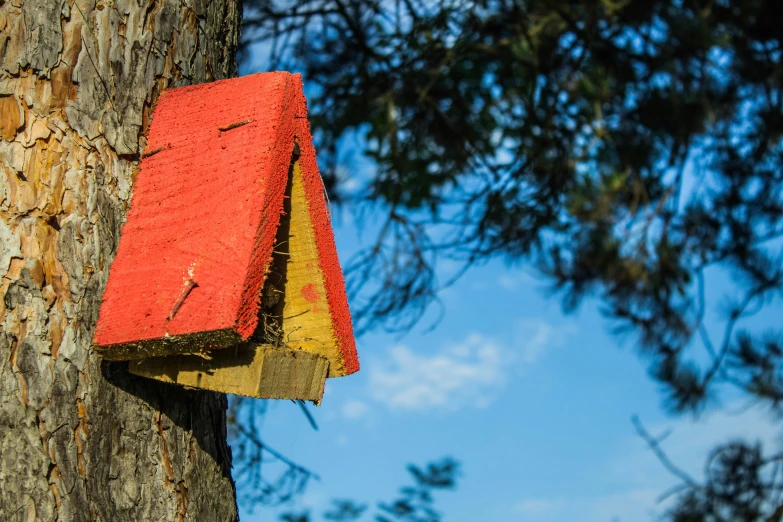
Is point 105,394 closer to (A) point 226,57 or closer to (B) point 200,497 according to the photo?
(B) point 200,497

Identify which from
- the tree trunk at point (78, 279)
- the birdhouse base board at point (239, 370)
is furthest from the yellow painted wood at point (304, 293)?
the tree trunk at point (78, 279)

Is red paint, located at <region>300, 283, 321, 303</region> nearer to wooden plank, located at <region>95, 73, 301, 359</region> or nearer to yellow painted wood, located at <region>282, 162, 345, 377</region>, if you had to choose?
yellow painted wood, located at <region>282, 162, 345, 377</region>

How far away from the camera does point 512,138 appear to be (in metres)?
4.75

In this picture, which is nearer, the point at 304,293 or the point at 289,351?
the point at 289,351

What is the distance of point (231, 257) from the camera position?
1.30 m

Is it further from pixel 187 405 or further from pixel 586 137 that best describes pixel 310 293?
pixel 586 137

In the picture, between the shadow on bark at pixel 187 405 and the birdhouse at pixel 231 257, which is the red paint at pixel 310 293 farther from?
the shadow on bark at pixel 187 405

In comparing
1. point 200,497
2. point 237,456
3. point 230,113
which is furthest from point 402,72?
point 200,497

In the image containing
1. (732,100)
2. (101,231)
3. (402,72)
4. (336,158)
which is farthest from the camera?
(732,100)

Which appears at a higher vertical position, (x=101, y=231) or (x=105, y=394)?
(x=101, y=231)

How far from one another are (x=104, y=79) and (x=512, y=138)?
3.53 metres

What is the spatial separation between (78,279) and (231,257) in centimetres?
29

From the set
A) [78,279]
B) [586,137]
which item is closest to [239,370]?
[78,279]

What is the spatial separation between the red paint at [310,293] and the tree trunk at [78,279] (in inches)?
10.9
